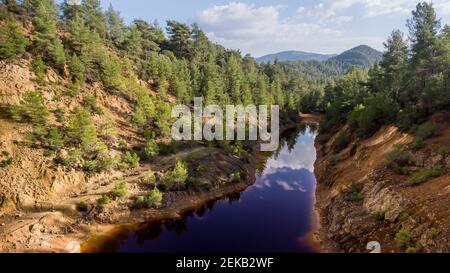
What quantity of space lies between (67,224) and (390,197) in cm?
2904

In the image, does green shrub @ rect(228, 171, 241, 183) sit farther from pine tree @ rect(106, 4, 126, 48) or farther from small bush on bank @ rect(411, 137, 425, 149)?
pine tree @ rect(106, 4, 126, 48)

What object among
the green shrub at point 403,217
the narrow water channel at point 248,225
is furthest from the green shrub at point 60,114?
the green shrub at point 403,217

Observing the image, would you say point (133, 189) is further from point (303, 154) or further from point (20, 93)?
point (303, 154)

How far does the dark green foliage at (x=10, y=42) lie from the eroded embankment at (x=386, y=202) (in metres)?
42.4

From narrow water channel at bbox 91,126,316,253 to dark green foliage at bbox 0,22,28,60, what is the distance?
94.9 feet

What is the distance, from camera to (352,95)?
67.3 metres

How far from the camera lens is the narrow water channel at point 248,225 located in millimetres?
29547

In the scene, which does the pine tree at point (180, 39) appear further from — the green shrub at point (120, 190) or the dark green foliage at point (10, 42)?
the green shrub at point (120, 190)

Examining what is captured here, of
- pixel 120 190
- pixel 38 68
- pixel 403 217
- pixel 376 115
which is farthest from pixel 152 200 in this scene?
pixel 376 115

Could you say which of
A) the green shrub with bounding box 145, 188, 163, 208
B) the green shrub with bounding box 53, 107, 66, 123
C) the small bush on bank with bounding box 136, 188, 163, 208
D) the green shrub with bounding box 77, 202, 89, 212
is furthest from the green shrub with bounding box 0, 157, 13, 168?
the green shrub with bounding box 145, 188, 163, 208

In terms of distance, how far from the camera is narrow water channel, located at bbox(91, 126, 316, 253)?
2955 centimetres

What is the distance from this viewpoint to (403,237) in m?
21.6

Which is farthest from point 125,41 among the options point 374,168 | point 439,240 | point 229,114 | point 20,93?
Result: point 439,240

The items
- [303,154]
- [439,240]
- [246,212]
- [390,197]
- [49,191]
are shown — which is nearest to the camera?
[439,240]
